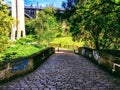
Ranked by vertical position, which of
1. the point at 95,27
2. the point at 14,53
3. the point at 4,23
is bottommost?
the point at 14,53

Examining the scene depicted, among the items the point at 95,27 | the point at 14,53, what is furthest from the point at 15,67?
the point at 14,53

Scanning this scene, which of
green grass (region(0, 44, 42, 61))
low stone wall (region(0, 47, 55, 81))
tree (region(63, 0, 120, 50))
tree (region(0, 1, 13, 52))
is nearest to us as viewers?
low stone wall (region(0, 47, 55, 81))

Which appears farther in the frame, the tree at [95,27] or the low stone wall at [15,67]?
the tree at [95,27]

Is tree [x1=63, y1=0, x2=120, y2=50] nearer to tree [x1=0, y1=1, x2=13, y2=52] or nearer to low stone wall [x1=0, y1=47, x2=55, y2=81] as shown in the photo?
low stone wall [x1=0, y1=47, x2=55, y2=81]

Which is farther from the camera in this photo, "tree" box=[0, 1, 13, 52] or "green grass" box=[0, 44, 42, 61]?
"green grass" box=[0, 44, 42, 61]

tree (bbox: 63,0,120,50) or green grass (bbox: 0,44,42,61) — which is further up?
tree (bbox: 63,0,120,50)

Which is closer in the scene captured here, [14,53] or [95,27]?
[95,27]

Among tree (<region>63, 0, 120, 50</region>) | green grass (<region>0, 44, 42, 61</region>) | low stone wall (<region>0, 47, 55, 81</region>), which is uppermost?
tree (<region>63, 0, 120, 50</region>)

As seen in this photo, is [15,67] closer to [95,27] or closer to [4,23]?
[4,23]

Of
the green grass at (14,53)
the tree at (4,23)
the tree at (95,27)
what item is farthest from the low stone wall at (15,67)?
the green grass at (14,53)

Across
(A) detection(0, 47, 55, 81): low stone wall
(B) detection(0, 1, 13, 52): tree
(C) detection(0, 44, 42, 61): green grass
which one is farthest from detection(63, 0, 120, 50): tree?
(C) detection(0, 44, 42, 61): green grass

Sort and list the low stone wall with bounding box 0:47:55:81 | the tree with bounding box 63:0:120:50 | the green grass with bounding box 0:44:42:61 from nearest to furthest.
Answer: the low stone wall with bounding box 0:47:55:81, the tree with bounding box 63:0:120:50, the green grass with bounding box 0:44:42:61

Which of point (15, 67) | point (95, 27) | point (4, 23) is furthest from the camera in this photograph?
point (95, 27)

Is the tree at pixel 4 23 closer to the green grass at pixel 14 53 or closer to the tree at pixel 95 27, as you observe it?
the tree at pixel 95 27
